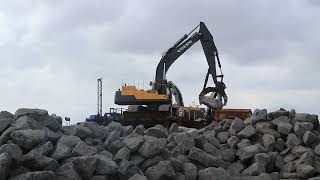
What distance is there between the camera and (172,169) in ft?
37.4

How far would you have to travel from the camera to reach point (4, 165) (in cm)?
912

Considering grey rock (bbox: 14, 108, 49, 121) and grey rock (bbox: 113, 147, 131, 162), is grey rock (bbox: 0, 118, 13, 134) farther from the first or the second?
grey rock (bbox: 113, 147, 131, 162)

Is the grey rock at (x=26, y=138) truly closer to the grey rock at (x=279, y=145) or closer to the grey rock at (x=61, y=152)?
the grey rock at (x=61, y=152)

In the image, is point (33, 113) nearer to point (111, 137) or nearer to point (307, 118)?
point (111, 137)

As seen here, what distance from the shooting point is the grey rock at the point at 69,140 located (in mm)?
11387

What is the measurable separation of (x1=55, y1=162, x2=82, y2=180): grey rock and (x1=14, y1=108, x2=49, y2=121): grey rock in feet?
7.15

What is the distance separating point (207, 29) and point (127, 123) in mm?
7007

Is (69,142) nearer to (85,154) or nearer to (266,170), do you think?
(85,154)

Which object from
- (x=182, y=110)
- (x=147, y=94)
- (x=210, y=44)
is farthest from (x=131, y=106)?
(x=210, y=44)

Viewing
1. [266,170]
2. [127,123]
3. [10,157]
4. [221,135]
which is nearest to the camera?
[10,157]

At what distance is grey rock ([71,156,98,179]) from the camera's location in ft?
33.9

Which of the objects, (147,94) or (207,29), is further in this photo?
(207,29)

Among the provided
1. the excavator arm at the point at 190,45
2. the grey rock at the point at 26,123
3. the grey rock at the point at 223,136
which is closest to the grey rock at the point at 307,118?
the grey rock at the point at 223,136

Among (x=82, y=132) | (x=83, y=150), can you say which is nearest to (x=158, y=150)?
(x=83, y=150)
